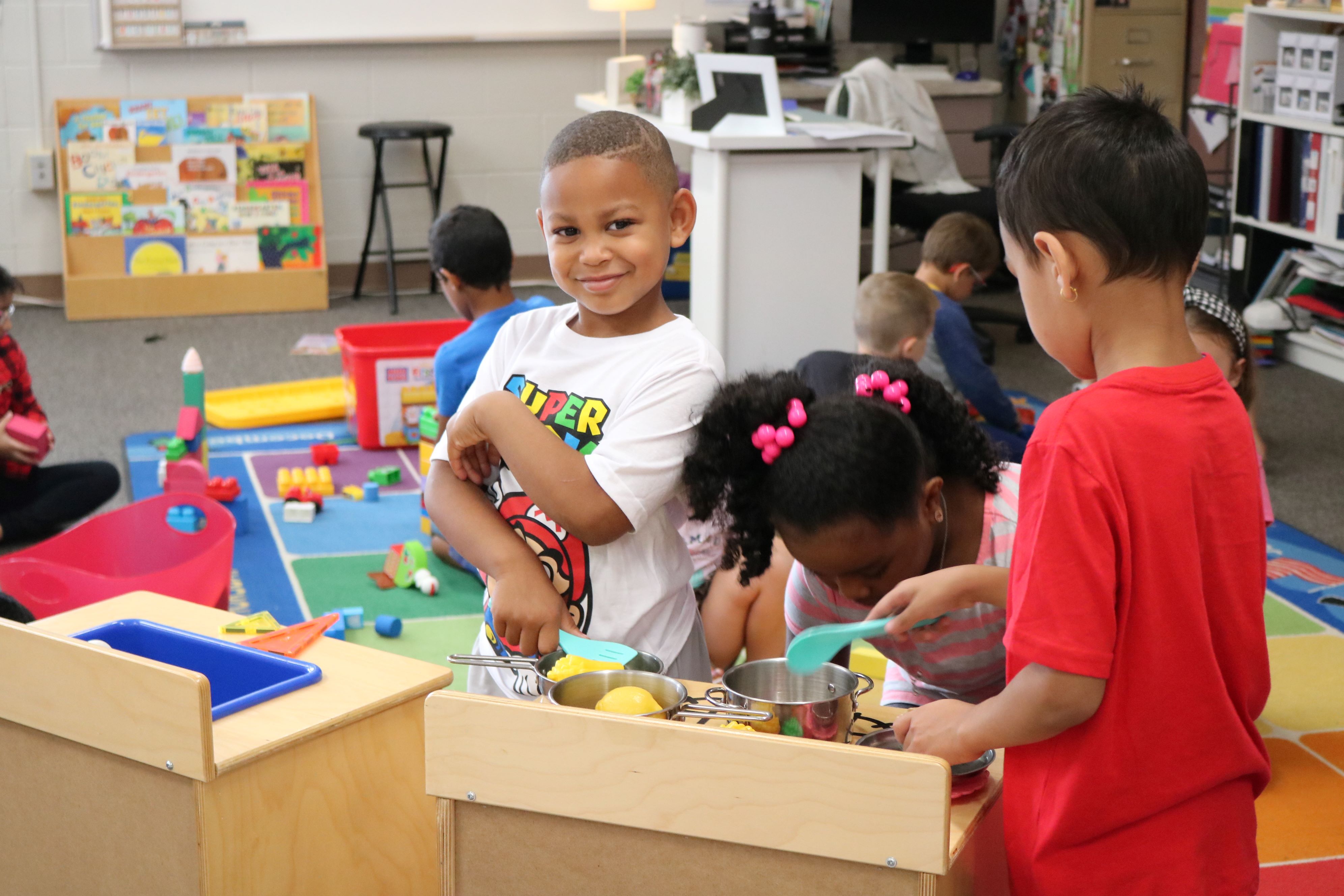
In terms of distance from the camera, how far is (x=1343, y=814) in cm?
197

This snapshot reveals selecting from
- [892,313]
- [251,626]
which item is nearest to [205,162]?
[892,313]

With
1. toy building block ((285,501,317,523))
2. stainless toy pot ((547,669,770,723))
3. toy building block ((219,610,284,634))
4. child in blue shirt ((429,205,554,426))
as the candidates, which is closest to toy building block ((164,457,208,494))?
toy building block ((285,501,317,523))

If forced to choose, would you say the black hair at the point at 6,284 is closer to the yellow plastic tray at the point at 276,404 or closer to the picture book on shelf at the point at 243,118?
the yellow plastic tray at the point at 276,404

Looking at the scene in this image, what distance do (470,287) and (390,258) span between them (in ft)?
9.01

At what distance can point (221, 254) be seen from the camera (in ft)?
18.6

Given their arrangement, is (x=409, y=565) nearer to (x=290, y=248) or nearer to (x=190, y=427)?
(x=190, y=427)

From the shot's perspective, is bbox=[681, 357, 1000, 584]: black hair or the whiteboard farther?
the whiteboard

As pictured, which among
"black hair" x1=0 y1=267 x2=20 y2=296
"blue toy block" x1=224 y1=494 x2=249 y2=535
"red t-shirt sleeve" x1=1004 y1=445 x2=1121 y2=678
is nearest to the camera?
"red t-shirt sleeve" x1=1004 y1=445 x2=1121 y2=678

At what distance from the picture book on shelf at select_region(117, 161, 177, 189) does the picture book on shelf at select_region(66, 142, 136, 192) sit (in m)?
0.02

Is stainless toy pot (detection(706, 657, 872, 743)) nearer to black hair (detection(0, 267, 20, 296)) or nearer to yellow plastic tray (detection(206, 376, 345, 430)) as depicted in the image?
black hair (detection(0, 267, 20, 296))

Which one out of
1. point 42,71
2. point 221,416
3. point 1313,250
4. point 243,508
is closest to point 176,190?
point 42,71

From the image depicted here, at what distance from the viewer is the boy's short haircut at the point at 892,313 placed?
114 inches

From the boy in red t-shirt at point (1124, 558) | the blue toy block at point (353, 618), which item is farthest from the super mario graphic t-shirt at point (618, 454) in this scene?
the blue toy block at point (353, 618)

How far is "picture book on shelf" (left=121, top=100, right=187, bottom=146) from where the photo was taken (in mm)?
5531
